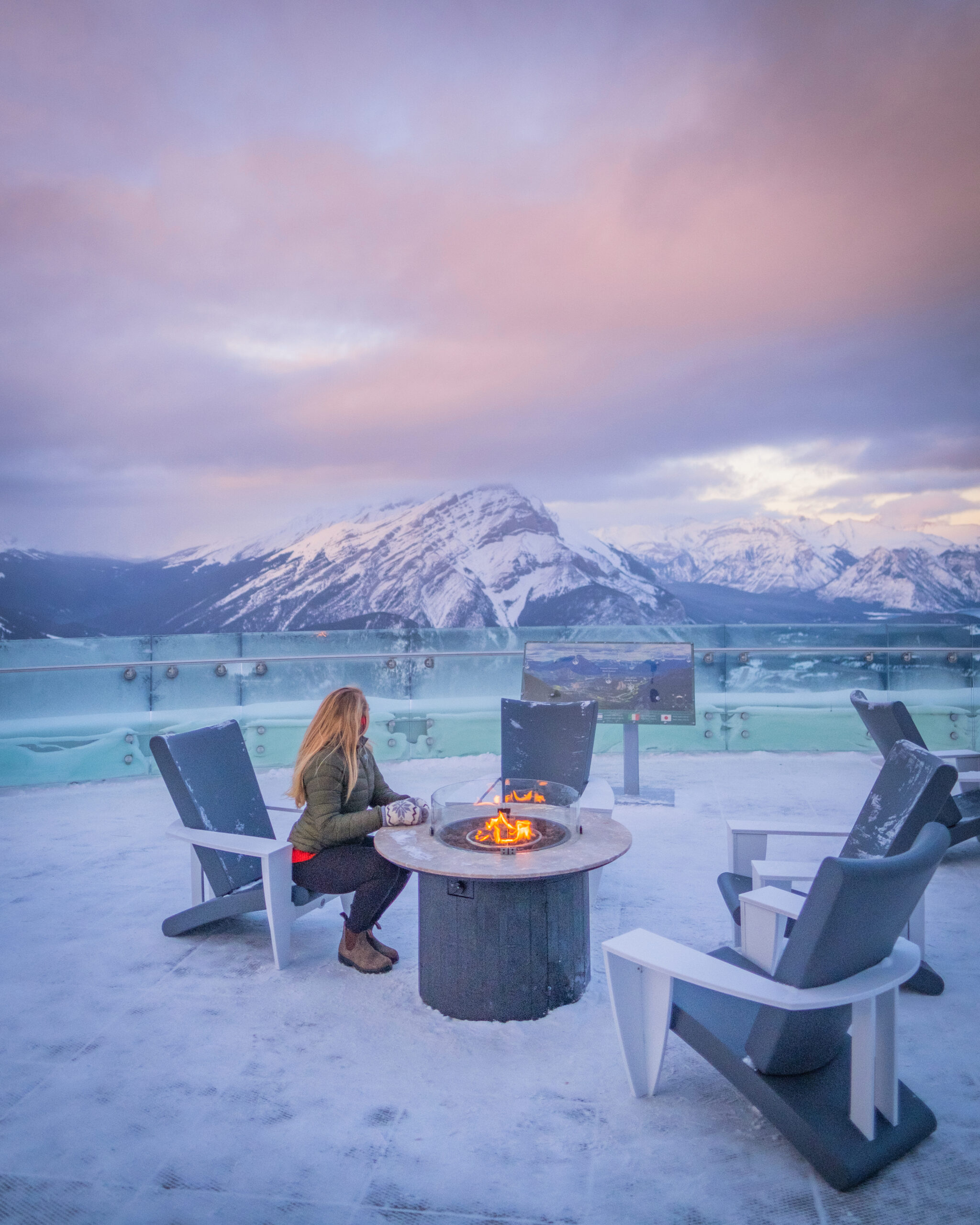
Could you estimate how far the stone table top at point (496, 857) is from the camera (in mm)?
2570

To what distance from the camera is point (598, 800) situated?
3.96 metres

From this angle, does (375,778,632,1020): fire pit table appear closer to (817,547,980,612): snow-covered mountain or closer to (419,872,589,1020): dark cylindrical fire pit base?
(419,872,589,1020): dark cylindrical fire pit base

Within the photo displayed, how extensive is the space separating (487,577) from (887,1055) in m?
50.3

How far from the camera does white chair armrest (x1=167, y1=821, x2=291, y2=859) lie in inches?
125

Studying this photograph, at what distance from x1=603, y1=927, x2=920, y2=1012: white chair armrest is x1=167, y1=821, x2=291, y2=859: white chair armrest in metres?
1.52

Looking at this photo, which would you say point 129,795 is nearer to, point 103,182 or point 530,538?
point 103,182

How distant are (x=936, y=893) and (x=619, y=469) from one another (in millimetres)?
29600

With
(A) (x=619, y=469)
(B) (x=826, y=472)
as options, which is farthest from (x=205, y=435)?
(B) (x=826, y=472)

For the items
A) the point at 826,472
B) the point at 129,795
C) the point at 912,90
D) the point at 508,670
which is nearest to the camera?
the point at 129,795

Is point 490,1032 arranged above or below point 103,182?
below

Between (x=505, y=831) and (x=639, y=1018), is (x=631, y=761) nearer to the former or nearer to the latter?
(x=505, y=831)

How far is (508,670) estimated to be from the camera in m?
7.16

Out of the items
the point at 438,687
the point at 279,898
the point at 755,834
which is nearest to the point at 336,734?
the point at 279,898

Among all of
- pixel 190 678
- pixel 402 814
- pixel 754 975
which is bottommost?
pixel 754 975
